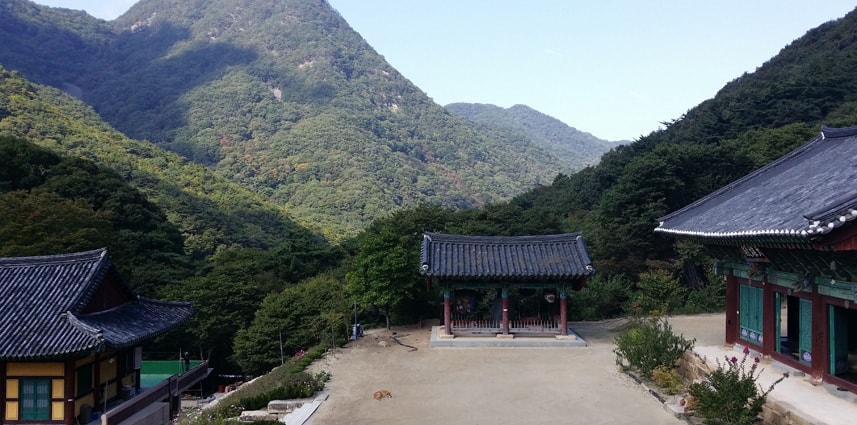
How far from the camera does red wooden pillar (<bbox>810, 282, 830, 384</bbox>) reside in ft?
37.6

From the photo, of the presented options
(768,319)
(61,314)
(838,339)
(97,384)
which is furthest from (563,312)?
(61,314)

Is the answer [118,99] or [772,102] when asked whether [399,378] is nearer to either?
[772,102]

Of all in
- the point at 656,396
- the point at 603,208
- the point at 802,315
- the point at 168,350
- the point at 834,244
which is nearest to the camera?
the point at 834,244

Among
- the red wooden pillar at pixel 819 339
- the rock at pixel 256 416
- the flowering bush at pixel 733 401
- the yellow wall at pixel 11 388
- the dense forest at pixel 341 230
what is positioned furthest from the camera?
the dense forest at pixel 341 230

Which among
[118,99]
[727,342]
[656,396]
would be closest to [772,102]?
[727,342]

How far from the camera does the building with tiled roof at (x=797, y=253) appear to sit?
405 inches

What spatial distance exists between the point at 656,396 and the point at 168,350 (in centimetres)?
2272

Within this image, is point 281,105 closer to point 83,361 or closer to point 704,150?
point 704,150

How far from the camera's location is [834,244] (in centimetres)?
973

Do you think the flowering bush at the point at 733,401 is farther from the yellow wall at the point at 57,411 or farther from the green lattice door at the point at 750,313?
the yellow wall at the point at 57,411

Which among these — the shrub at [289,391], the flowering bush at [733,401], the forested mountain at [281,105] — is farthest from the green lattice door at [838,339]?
the forested mountain at [281,105]

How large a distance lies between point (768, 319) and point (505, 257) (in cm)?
930

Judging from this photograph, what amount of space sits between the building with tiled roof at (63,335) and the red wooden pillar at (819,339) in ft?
51.6

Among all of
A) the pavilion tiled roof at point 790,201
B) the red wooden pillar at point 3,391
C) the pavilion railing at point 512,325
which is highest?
the pavilion tiled roof at point 790,201
